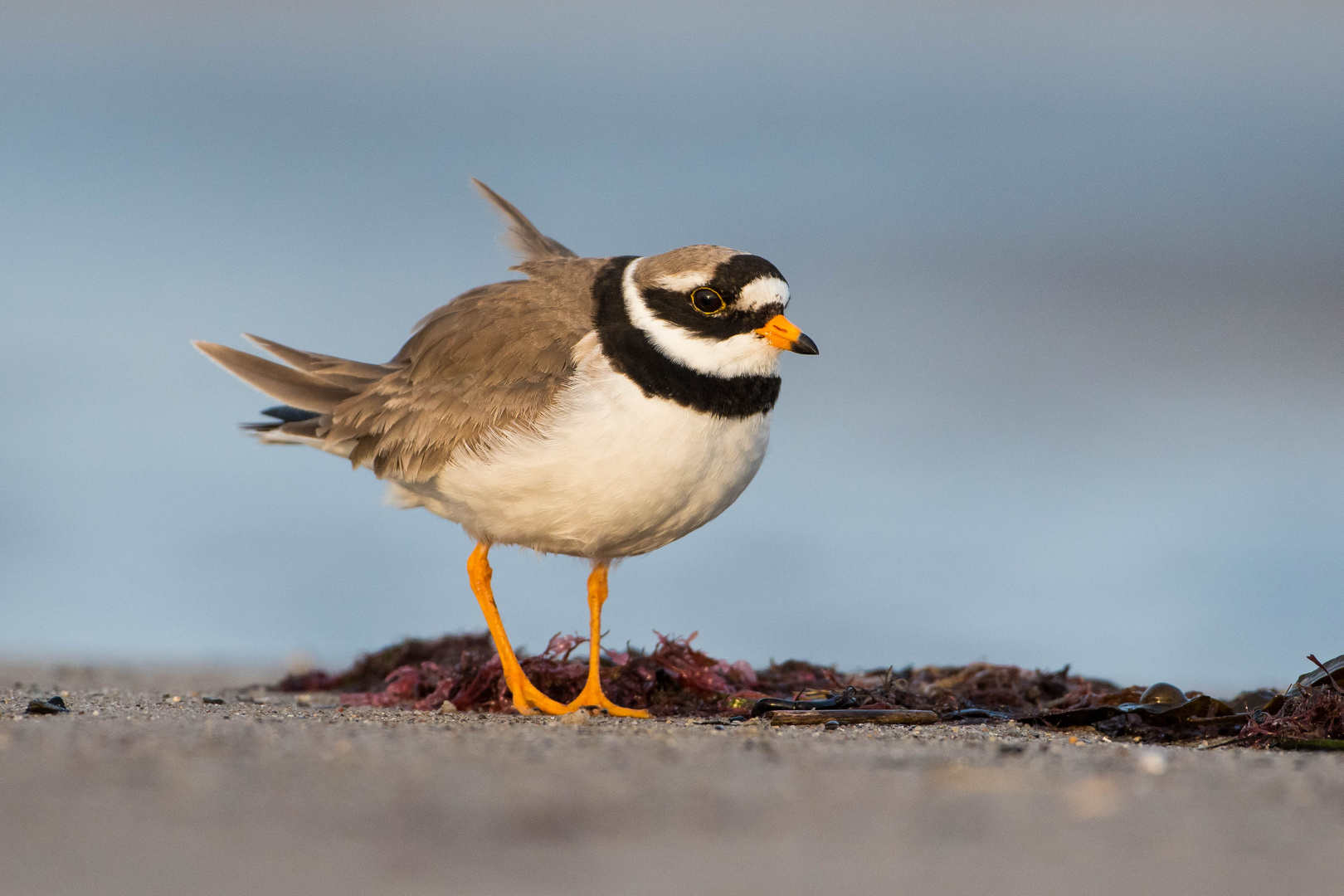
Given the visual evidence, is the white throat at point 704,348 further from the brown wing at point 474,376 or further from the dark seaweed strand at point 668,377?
the brown wing at point 474,376

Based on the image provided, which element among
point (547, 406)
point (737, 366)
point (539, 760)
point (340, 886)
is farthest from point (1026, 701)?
point (340, 886)

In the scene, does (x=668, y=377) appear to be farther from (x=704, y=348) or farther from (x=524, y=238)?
(x=524, y=238)

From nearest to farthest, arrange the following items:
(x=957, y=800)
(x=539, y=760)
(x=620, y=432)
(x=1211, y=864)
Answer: (x=1211, y=864)
(x=957, y=800)
(x=539, y=760)
(x=620, y=432)

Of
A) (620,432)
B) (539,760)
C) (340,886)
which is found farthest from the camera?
(620,432)

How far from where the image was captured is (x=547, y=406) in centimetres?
536

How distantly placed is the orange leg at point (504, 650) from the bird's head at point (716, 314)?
5.37 ft

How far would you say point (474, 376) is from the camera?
5723 millimetres

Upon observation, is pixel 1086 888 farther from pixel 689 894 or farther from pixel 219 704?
pixel 219 704

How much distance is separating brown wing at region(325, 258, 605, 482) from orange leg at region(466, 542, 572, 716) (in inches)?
23.8

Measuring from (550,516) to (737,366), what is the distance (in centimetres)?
113

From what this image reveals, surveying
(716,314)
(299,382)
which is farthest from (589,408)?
(299,382)

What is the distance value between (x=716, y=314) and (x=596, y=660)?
185 centimetres

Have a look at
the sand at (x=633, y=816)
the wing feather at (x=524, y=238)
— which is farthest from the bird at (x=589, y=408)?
the sand at (x=633, y=816)

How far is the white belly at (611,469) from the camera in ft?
17.0
